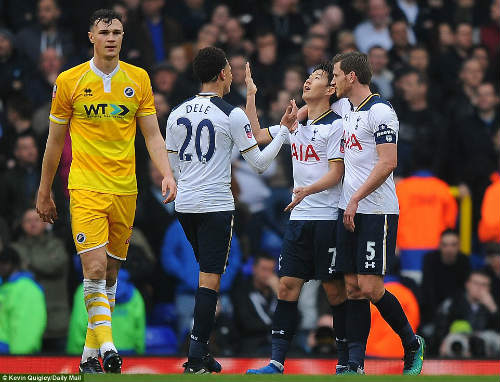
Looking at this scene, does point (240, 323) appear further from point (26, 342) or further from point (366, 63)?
point (366, 63)

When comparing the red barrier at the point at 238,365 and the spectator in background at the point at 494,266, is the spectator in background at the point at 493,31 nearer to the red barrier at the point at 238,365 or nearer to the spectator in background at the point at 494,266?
the spectator in background at the point at 494,266

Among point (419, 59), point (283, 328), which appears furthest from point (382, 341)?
point (419, 59)

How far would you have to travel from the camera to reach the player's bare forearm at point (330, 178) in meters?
10.6

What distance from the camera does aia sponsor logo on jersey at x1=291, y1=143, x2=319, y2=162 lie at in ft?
35.6

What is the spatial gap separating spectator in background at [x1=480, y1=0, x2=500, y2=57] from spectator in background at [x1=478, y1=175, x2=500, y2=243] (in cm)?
417

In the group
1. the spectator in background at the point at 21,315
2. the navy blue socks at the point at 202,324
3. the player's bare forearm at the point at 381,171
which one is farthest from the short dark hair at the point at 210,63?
the spectator in background at the point at 21,315

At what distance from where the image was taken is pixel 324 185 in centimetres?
1063

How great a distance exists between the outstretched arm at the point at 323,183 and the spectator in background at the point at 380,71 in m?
6.34

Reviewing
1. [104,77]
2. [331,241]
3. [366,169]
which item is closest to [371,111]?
[366,169]

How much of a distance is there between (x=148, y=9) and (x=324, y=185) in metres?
7.58

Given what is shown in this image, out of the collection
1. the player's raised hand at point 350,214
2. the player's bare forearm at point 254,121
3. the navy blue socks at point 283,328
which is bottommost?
the navy blue socks at point 283,328

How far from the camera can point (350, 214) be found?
10.3 m

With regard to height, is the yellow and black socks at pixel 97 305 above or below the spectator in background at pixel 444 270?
below

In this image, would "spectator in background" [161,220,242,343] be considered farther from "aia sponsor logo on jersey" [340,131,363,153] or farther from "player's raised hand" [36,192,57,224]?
"player's raised hand" [36,192,57,224]
